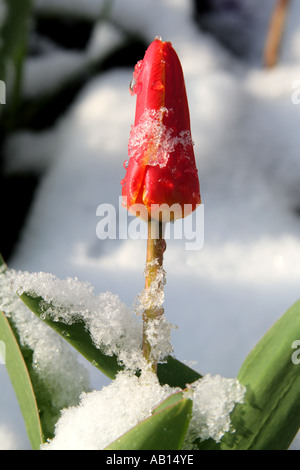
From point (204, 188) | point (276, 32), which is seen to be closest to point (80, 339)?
point (204, 188)

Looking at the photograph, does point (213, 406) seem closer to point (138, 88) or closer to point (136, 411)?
point (136, 411)

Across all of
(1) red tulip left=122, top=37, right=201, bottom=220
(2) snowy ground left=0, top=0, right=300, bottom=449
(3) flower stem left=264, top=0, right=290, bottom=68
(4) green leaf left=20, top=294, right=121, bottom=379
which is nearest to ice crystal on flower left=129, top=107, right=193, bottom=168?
(1) red tulip left=122, top=37, right=201, bottom=220

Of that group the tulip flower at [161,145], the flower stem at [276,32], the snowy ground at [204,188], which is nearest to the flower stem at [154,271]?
the tulip flower at [161,145]

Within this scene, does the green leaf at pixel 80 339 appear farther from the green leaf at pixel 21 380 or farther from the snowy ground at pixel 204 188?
the snowy ground at pixel 204 188

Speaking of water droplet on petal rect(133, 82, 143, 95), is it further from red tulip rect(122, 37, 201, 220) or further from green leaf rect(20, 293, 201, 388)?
green leaf rect(20, 293, 201, 388)

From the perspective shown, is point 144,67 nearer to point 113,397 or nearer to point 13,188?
point 113,397
